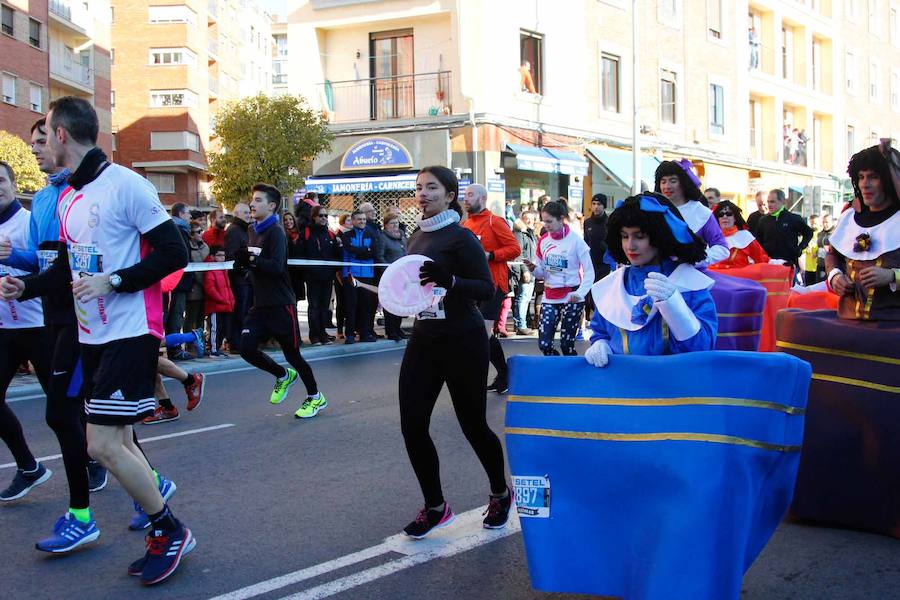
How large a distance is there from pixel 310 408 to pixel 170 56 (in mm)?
54679

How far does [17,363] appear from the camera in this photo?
621 cm

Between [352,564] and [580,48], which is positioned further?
[580,48]

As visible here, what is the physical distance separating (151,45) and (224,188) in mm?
35821

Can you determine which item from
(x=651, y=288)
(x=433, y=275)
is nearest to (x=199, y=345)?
(x=433, y=275)

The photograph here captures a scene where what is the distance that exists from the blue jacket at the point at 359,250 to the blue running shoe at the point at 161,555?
11.0m

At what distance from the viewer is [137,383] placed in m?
4.66

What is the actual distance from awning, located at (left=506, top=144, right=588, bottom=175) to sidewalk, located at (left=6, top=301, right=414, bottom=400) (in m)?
10.1

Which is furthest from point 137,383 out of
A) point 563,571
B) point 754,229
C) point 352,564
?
point 754,229

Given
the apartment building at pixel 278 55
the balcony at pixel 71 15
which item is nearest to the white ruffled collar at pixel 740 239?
the balcony at pixel 71 15

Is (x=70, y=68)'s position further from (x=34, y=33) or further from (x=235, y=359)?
(x=235, y=359)

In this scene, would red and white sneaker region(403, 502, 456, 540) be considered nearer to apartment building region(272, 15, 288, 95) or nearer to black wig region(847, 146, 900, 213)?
black wig region(847, 146, 900, 213)

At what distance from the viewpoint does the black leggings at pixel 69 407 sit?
5.21m

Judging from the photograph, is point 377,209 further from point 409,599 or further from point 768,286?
point 409,599

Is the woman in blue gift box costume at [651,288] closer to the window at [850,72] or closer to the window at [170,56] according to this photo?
the window at [850,72]
